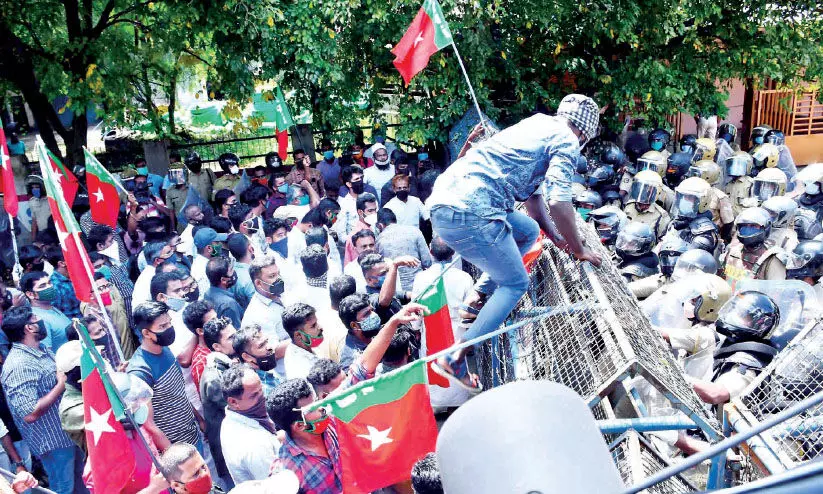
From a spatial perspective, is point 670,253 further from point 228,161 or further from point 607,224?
point 228,161

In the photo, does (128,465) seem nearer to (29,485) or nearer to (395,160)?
(29,485)

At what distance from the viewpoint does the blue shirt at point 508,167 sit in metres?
3.65

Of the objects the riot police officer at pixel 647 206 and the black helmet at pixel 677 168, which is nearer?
the riot police officer at pixel 647 206

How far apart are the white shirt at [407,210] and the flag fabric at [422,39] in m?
1.44

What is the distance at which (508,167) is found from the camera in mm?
3734

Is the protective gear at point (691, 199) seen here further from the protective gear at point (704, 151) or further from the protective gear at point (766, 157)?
the protective gear at point (704, 151)

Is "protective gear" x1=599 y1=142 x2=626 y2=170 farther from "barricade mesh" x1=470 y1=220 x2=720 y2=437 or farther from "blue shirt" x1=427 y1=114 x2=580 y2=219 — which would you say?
"blue shirt" x1=427 y1=114 x2=580 y2=219

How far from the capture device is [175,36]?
10.2m

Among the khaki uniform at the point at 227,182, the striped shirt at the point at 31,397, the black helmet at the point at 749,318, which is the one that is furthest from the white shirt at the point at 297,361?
the khaki uniform at the point at 227,182

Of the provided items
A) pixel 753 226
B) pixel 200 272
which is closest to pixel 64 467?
pixel 200 272

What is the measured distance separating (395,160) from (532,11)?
295cm

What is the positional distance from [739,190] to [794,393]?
7.22 meters

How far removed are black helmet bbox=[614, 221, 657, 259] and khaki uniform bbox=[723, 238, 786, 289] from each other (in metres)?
0.83

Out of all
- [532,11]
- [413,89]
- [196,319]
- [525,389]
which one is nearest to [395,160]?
[413,89]
